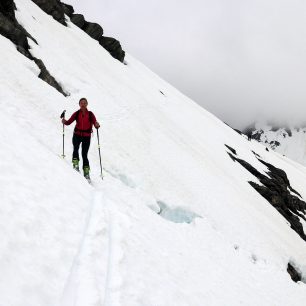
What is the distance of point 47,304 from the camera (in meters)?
6.40

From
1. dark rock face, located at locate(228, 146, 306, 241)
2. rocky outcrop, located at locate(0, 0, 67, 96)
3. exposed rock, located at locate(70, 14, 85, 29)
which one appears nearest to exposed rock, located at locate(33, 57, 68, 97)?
rocky outcrop, located at locate(0, 0, 67, 96)

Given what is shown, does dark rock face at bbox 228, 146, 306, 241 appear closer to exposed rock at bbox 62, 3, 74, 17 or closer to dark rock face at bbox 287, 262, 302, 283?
dark rock face at bbox 287, 262, 302, 283

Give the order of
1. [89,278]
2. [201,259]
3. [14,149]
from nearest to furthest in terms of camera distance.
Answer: [89,278]
[14,149]
[201,259]

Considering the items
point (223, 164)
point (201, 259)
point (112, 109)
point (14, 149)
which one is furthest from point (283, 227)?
point (14, 149)

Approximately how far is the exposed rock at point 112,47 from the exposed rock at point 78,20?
16.4 feet

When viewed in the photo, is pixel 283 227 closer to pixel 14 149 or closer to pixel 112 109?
pixel 112 109

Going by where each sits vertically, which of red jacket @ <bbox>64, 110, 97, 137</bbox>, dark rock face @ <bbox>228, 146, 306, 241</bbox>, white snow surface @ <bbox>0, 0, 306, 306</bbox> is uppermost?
dark rock face @ <bbox>228, 146, 306, 241</bbox>

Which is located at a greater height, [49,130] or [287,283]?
[287,283]

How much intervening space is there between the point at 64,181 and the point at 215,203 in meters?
14.7

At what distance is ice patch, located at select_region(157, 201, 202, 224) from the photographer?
19641 millimetres

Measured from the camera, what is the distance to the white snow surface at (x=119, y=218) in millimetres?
7637

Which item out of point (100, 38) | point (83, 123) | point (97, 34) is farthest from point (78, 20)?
point (83, 123)

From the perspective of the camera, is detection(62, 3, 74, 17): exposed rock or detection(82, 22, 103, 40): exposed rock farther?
detection(62, 3, 74, 17): exposed rock

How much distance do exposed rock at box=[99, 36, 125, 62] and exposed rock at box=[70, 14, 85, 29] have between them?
4.99 m
